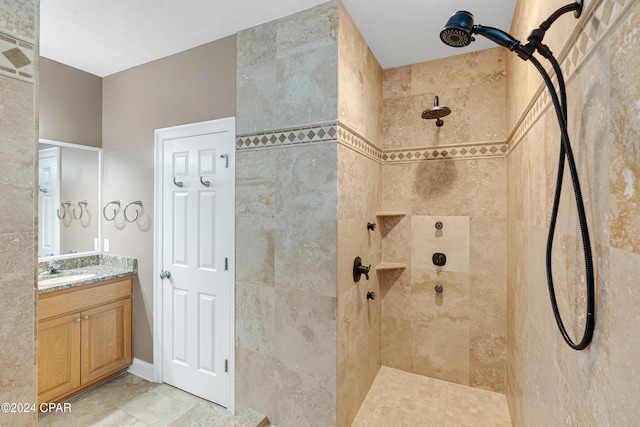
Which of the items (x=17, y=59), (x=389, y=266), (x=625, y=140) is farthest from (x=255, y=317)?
(x=625, y=140)

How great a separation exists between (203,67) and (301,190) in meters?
1.31

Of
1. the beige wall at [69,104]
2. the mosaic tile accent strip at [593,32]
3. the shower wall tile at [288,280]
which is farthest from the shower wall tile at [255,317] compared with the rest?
the beige wall at [69,104]

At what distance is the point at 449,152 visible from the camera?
7.39ft

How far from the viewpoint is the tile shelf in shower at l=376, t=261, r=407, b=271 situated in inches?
91.7

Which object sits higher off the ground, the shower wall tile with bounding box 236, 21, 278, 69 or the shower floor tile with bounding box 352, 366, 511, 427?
the shower wall tile with bounding box 236, 21, 278, 69

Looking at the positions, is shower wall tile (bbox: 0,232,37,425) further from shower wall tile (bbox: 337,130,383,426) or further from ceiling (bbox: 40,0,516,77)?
ceiling (bbox: 40,0,516,77)

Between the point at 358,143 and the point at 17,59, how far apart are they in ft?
5.31

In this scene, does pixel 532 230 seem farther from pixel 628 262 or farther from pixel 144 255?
pixel 144 255

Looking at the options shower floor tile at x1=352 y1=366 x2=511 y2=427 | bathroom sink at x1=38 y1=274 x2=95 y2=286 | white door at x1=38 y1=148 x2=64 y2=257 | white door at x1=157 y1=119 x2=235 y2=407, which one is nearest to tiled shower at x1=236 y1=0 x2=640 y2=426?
shower floor tile at x1=352 y1=366 x2=511 y2=427

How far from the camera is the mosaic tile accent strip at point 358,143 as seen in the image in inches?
66.9

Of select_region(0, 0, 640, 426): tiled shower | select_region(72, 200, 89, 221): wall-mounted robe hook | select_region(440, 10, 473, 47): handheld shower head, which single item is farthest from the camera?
select_region(72, 200, 89, 221): wall-mounted robe hook

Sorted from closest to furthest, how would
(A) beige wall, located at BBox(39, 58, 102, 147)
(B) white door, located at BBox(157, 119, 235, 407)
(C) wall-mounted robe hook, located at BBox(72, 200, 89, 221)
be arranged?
1. (B) white door, located at BBox(157, 119, 235, 407)
2. (A) beige wall, located at BBox(39, 58, 102, 147)
3. (C) wall-mounted robe hook, located at BBox(72, 200, 89, 221)

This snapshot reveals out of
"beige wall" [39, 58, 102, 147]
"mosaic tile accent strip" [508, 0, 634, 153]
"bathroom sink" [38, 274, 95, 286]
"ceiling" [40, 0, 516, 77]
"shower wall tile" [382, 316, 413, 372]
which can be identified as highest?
"ceiling" [40, 0, 516, 77]

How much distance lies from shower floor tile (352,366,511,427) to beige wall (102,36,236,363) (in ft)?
6.40
